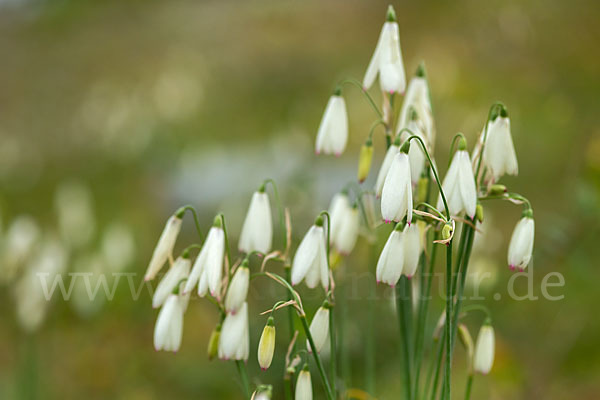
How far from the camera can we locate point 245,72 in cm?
697

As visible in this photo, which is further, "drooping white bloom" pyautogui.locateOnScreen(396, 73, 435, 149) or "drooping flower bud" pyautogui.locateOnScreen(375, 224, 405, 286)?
"drooping white bloom" pyautogui.locateOnScreen(396, 73, 435, 149)

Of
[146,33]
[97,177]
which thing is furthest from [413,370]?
[146,33]

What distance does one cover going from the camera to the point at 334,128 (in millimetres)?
1225

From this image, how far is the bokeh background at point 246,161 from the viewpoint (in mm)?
2143

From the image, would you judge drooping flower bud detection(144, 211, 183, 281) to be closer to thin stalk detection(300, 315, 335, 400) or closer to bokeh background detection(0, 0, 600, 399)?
thin stalk detection(300, 315, 335, 400)

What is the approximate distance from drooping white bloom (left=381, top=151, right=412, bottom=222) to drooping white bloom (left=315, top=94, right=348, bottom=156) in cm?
31

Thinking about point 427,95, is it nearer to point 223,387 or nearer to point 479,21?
point 223,387

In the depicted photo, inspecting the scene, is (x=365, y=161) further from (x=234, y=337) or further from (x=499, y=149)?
(x=234, y=337)

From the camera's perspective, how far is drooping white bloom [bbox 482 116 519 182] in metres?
1.00

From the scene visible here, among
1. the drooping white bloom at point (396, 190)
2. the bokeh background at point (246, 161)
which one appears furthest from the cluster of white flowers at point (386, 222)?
the bokeh background at point (246, 161)

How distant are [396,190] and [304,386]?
356 millimetres

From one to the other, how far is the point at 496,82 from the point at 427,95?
12.2ft

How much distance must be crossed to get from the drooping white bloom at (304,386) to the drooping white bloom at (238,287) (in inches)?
6.2

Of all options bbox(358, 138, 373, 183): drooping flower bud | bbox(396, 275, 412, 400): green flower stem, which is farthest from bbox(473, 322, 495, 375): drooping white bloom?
bbox(358, 138, 373, 183): drooping flower bud
